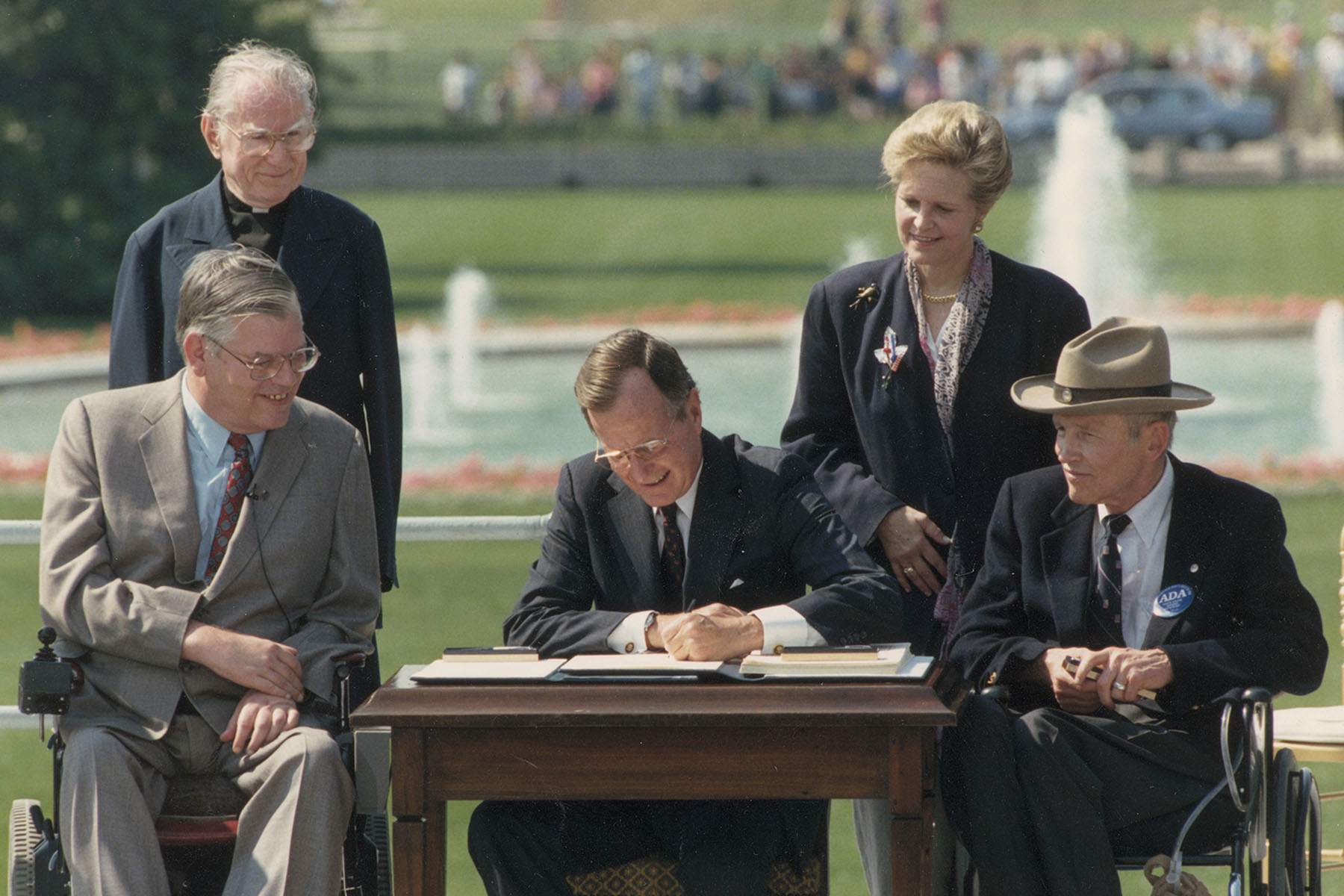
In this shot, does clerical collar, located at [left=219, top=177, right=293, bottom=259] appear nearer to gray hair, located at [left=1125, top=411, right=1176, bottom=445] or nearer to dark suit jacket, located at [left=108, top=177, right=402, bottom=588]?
dark suit jacket, located at [left=108, top=177, right=402, bottom=588]

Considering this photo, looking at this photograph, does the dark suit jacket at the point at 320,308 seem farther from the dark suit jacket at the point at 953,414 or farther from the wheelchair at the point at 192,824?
the dark suit jacket at the point at 953,414

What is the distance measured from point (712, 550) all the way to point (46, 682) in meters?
1.33

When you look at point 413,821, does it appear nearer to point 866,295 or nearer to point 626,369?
point 626,369

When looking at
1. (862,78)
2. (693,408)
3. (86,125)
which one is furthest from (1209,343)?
(862,78)

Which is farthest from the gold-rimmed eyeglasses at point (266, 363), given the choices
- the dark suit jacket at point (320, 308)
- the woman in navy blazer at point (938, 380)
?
the woman in navy blazer at point (938, 380)

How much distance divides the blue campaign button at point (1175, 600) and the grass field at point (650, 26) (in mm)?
35783

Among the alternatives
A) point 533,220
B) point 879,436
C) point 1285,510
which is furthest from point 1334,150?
point 879,436

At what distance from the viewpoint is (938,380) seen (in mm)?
4285

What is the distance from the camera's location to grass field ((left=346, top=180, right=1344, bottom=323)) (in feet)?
77.6

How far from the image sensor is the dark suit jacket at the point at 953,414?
168 inches

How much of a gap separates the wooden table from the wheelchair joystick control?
2.07 ft

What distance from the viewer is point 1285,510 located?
37.4 ft

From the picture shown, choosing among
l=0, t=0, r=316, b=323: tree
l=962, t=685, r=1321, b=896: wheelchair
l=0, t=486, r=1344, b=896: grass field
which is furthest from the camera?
l=0, t=0, r=316, b=323: tree

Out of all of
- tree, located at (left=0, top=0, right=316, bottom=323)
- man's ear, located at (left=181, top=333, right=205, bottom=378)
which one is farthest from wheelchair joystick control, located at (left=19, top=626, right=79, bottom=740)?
tree, located at (left=0, top=0, right=316, bottom=323)
